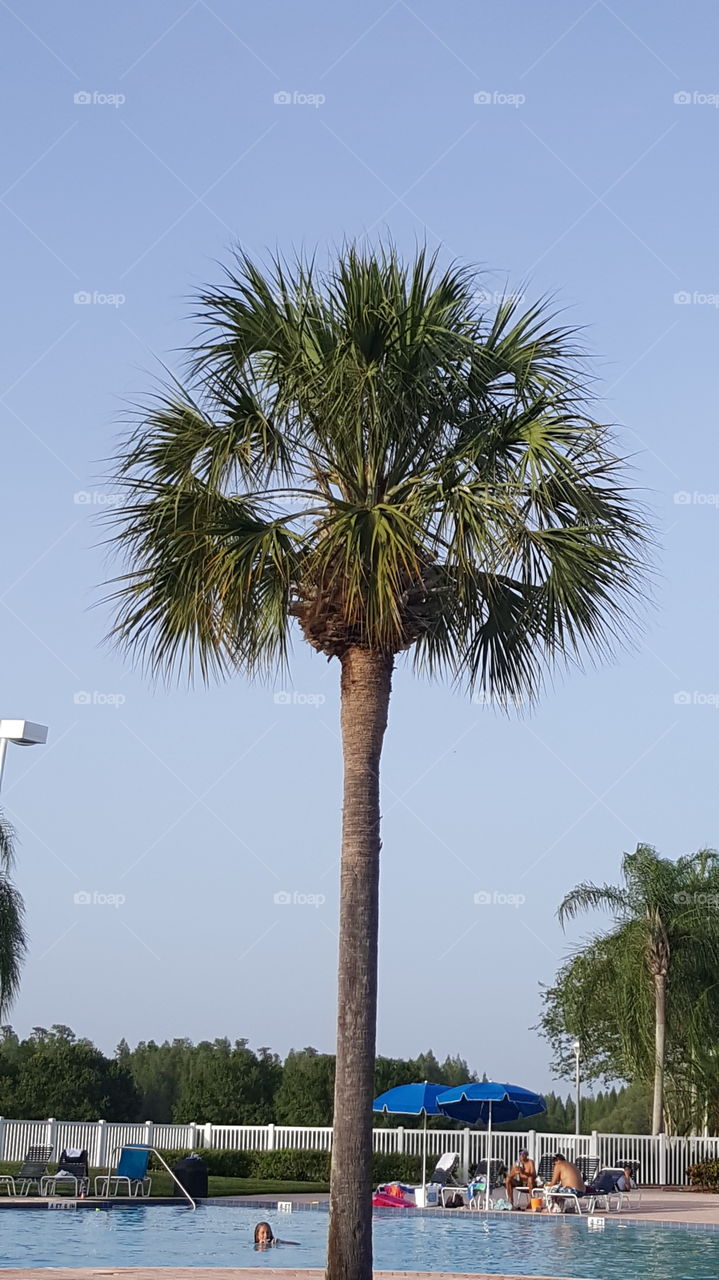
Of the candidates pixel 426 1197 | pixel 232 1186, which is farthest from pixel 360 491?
pixel 232 1186

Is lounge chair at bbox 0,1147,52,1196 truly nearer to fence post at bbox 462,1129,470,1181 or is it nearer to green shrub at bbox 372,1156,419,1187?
green shrub at bbox 372,1156,419,1187

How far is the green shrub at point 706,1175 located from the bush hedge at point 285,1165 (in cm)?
650

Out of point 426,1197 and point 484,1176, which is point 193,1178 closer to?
point 426,1197

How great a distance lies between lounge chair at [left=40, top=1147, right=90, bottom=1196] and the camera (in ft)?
79.7

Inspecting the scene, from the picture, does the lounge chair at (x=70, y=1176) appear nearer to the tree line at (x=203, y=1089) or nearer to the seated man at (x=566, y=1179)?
the seated man at (x=566, y=1179)

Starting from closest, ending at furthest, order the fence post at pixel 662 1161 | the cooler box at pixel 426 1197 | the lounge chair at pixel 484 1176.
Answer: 1. the cooler box at pixel 426 1197
2. the lounge chair at pixel 484 1176
3. the fence post at pixel 662 1161

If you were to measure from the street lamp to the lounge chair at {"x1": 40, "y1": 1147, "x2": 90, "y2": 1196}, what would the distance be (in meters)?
14.1

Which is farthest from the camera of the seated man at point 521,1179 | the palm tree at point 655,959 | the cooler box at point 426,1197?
the palm tree at point 655,959

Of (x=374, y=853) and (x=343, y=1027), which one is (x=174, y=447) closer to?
(x=374, y=853)

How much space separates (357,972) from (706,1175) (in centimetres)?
2398

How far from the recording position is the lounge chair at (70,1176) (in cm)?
2430

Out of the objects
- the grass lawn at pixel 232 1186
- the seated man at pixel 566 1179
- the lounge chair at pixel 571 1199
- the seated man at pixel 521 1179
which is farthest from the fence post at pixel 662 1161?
the lounge chair at pixel 571 1199

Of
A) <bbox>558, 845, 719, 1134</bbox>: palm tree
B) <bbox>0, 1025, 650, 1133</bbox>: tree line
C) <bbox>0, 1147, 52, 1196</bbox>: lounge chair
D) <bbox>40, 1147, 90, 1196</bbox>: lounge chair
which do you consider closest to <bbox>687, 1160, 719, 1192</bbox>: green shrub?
<bbox>558, 845, 719, 1134</bbox>: palm tree

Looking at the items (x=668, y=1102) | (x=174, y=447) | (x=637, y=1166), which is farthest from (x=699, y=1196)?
(x=174, y=447)
